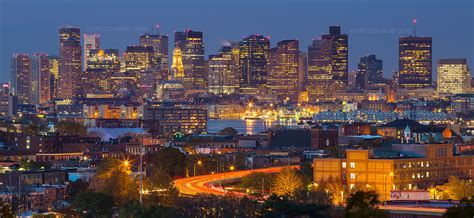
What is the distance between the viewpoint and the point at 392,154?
61312mm

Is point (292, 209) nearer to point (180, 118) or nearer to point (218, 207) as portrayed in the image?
point (218, 207)

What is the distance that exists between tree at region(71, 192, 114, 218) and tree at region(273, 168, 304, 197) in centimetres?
765

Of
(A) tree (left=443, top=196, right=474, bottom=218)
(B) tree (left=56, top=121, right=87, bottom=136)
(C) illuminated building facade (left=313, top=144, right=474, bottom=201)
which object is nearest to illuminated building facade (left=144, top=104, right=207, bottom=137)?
(B) tree (left=56, top=121, right=87, bottom=136)

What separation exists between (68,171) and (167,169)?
414 cm

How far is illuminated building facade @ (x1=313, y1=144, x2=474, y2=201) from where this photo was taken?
57969 mm

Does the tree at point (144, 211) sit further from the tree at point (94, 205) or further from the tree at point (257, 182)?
the tree at point (257, 182)

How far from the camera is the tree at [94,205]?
46906mm

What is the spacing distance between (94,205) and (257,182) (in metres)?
12.8

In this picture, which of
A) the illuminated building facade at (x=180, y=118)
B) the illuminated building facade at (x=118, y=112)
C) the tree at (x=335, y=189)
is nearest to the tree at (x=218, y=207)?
the tree at (x=335, y=189)

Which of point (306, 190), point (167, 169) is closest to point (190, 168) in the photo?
point (167, 169)

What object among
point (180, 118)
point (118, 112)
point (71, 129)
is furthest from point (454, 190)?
point (118, 112)

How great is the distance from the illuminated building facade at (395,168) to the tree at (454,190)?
1.91 meters

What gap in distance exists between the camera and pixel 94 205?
4712cm

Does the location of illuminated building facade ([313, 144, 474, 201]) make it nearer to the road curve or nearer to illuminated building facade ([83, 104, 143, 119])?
the road curve
